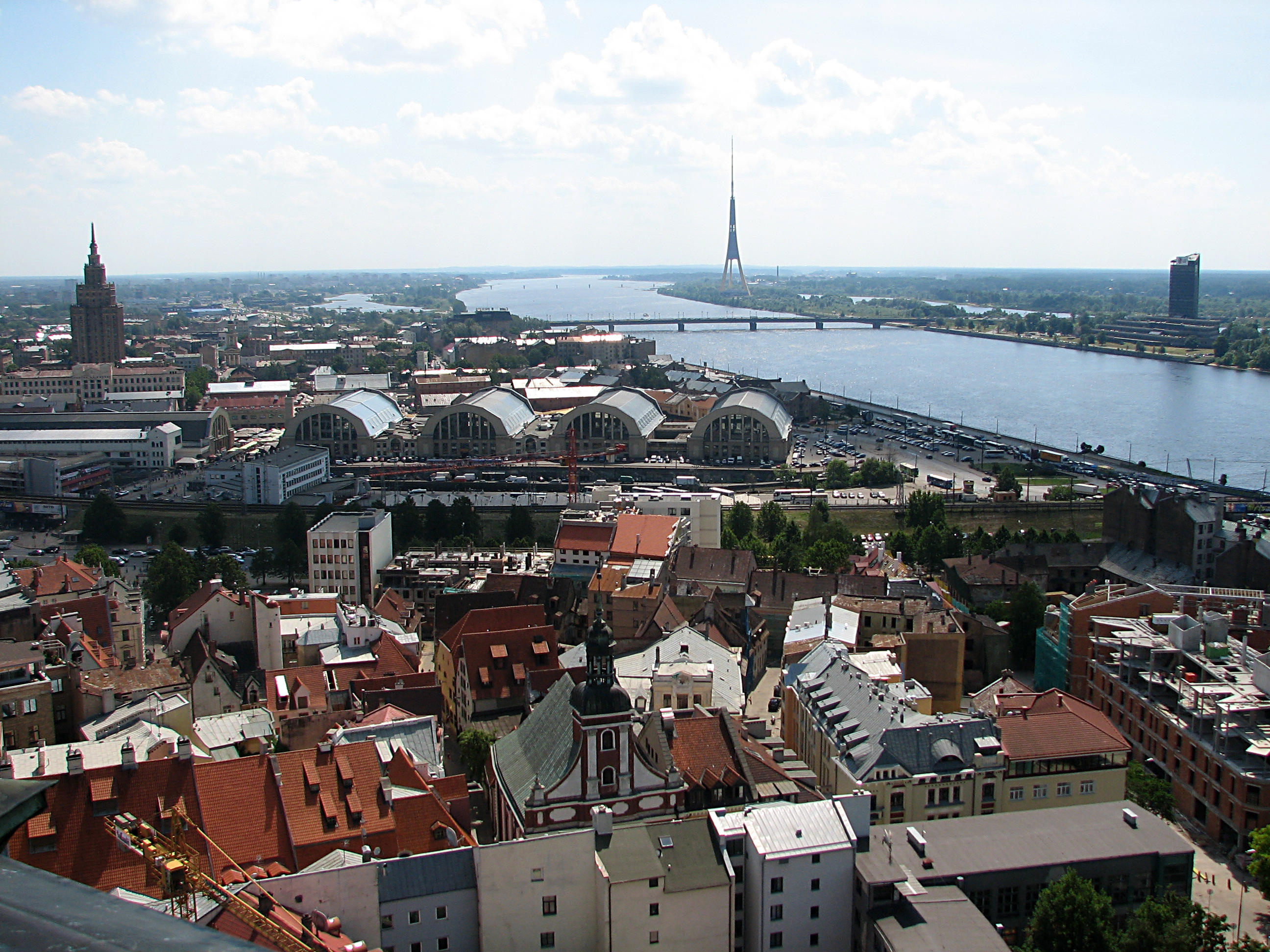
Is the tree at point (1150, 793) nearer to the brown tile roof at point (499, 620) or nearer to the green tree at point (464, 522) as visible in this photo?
the brown tile roof at point (499, 620)

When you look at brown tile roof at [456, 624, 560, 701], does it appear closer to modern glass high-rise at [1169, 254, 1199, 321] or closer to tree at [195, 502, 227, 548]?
tree at [195, 502, 227, 548]

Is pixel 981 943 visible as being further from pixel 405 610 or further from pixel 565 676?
pixel 405 610

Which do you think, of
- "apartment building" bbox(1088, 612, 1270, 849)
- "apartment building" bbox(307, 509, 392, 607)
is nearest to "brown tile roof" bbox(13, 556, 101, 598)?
"apartment building" bbox(307, 509, 392, 607)

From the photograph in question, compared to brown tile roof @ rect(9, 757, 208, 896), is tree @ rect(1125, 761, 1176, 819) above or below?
below

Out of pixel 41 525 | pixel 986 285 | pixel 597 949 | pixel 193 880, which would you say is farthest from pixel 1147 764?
pixel 986 285

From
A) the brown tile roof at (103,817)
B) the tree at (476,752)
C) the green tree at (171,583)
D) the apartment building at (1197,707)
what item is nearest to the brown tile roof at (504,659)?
the tree at (476,752)

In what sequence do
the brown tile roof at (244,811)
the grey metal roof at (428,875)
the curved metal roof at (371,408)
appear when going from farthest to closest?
the curved metal roof at (371,408) → the brown tile roof at (244,811) → the grey metal roof at (428,875)
